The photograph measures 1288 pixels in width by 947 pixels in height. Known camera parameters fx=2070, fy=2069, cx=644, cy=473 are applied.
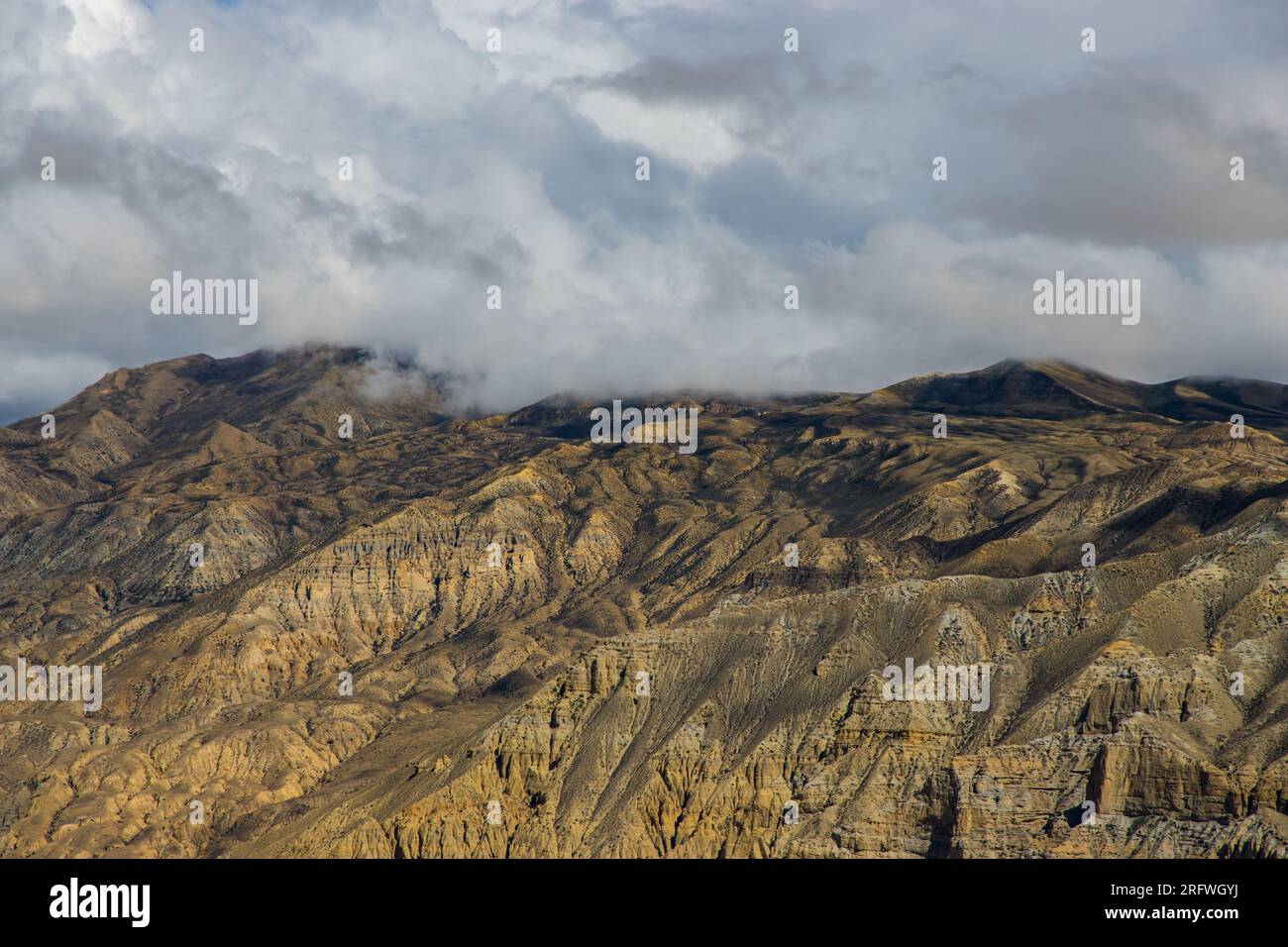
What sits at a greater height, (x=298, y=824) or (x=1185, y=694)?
(x=1185, y=694)

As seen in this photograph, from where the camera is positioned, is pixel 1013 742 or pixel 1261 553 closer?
pixel 1013 742

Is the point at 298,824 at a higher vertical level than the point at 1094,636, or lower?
lower
